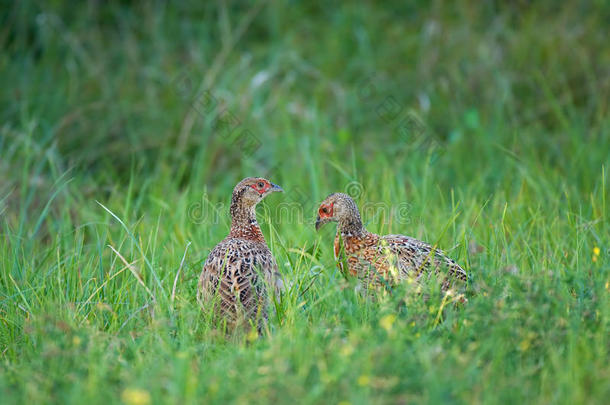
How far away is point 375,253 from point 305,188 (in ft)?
7.13

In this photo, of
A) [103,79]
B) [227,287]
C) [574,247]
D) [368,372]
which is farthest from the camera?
[103,79]

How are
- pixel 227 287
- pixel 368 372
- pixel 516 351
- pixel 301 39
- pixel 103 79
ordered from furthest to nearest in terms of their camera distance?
pixel 301 39 → pixel 103 79 → pixel 227 287 → pixel 516 351 → pixel 368 372

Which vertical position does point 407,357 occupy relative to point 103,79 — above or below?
below

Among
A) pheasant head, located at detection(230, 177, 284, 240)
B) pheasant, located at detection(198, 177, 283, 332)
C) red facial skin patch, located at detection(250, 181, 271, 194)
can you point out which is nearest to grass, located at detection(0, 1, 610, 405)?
pheasant, located at detection(198, 177, 283, 332)

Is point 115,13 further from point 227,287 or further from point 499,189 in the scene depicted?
point 227,287

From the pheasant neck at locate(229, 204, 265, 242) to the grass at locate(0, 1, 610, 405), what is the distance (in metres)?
0.19

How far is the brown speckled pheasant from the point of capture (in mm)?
5133

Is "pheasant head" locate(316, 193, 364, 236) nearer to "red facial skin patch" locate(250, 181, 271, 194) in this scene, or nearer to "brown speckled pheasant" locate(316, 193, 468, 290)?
"brown speckled pheasant" locate(316, 193, 468, 290)

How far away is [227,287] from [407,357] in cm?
145

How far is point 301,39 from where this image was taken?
10.5 metres

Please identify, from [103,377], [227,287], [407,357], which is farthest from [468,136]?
[103,377]

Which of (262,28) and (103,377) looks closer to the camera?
(103,377)

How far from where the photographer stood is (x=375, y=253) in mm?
5500

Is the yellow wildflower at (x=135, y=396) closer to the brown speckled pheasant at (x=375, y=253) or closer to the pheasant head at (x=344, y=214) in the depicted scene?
the brown speckled pheasant at (x=375, y=253)
